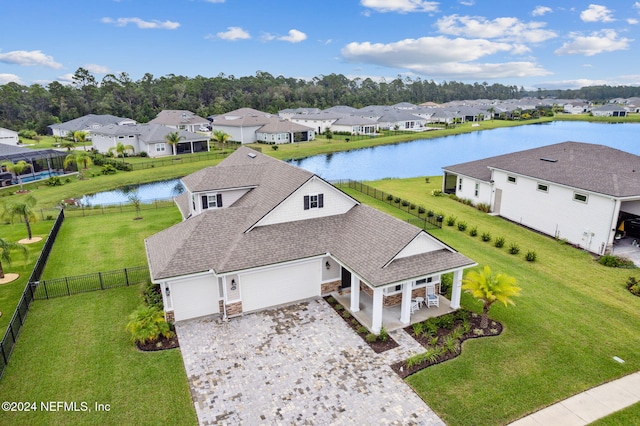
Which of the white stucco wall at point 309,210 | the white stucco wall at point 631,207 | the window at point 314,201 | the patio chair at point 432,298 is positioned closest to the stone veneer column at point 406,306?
the patio chair at point 432,298

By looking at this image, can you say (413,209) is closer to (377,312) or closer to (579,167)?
(579,167)

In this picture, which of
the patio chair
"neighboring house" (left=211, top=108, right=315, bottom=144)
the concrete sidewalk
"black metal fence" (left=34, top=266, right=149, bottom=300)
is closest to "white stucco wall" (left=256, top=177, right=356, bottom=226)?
the patio chair

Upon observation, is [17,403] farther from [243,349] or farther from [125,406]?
[243,349]

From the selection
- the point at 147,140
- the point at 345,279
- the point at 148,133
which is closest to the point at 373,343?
the point at 345,279

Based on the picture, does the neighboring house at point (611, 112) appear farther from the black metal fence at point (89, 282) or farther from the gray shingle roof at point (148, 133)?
the black metal fence at point (89, 282)

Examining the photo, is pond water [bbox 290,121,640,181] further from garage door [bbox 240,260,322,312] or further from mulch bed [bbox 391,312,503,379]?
mulch bed [bbox 391,312,503,379]
